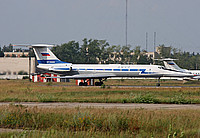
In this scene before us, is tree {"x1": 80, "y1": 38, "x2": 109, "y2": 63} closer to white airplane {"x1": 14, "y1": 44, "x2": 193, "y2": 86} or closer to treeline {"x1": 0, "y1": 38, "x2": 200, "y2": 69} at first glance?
treeline {"x1": 0, "y1": 38, "x2": 200, "y2": 69}

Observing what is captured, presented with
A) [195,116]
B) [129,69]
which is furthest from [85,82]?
[195,116]

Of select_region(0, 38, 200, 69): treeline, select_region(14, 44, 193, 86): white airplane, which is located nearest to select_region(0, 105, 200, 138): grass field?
select_region(14, 44, 193, 86): white airplane

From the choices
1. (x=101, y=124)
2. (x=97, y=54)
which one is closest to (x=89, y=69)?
(x=101, y=124)

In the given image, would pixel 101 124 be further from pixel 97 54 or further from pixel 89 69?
pixel 97 54

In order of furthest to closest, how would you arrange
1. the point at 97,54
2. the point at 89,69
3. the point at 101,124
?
the point at 97,54 < the point at 89,69 < the point at 101,124

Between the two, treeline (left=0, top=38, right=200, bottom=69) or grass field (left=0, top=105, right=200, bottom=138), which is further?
treeline (left=0, top=38, right=200, bottom=69)

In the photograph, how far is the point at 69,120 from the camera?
14.3 metres

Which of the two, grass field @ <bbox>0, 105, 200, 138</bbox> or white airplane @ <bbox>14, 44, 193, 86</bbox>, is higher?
white airplane @ <bbox>14, 44, 193, 86</bbox>

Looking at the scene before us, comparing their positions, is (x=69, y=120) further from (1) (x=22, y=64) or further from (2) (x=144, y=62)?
(2) (x=144, y=62)

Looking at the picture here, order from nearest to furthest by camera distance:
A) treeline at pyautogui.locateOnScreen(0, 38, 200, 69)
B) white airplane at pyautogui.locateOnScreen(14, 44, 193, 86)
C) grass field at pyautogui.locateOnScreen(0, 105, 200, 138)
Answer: grass field at pyautogui.locateOnScreen(0, 105, 200, 138) < white airplane at pyautogui.locateOnScreen(14, 44, 193, 86) < treeline at pyautogui.locateOnScreen(0, 38, 200, 69)

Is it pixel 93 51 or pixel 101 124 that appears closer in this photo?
pixel 101 124

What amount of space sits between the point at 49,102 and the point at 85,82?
79.7 feet

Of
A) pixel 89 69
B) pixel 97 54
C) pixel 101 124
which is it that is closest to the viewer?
pixel 101 124

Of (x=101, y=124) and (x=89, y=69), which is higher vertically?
(x=89, y=69)
